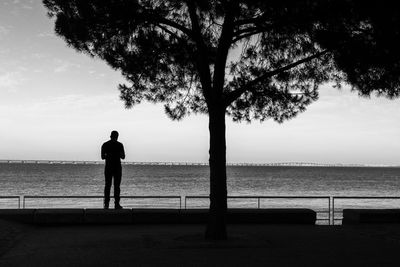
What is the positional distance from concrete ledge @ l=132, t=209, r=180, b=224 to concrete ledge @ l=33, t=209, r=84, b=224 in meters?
1.26

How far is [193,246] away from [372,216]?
5.70m

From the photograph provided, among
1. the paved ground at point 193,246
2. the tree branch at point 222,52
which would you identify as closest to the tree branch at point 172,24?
the tree branch at point 222,52

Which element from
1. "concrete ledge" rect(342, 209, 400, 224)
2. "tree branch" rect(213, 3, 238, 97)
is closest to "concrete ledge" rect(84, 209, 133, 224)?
"tree branch" rect(213, 3, 238, 97)

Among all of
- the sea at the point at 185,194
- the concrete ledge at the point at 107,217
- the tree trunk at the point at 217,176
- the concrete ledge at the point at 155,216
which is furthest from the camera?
the sea at the point at 185,194

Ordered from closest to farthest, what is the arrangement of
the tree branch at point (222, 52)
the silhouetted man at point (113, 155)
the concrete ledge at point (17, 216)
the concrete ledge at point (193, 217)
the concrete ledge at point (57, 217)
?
the tree branch at point (222, 52) < the concrete ledge at point (17, 216) < the concrete ledge at point (57, 217) < the concrete ledge at point (193, 217) < the silhouetted man at point (113, 155)

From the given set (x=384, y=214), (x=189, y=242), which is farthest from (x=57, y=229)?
(x=384, y=214)

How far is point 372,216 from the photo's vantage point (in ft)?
42.1

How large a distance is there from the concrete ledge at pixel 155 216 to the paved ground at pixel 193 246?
0.42 m

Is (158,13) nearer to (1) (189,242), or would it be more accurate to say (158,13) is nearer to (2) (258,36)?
(2) (258,36)

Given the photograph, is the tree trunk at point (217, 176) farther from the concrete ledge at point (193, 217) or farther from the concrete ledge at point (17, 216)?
the concrete ledge at point (17, 216)

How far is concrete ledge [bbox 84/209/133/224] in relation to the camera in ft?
39.3

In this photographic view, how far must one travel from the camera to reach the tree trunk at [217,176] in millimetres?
9969

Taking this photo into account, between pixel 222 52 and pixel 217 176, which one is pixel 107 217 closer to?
pixel 217 176

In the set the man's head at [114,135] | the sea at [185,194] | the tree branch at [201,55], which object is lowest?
the sea at [185,194]
